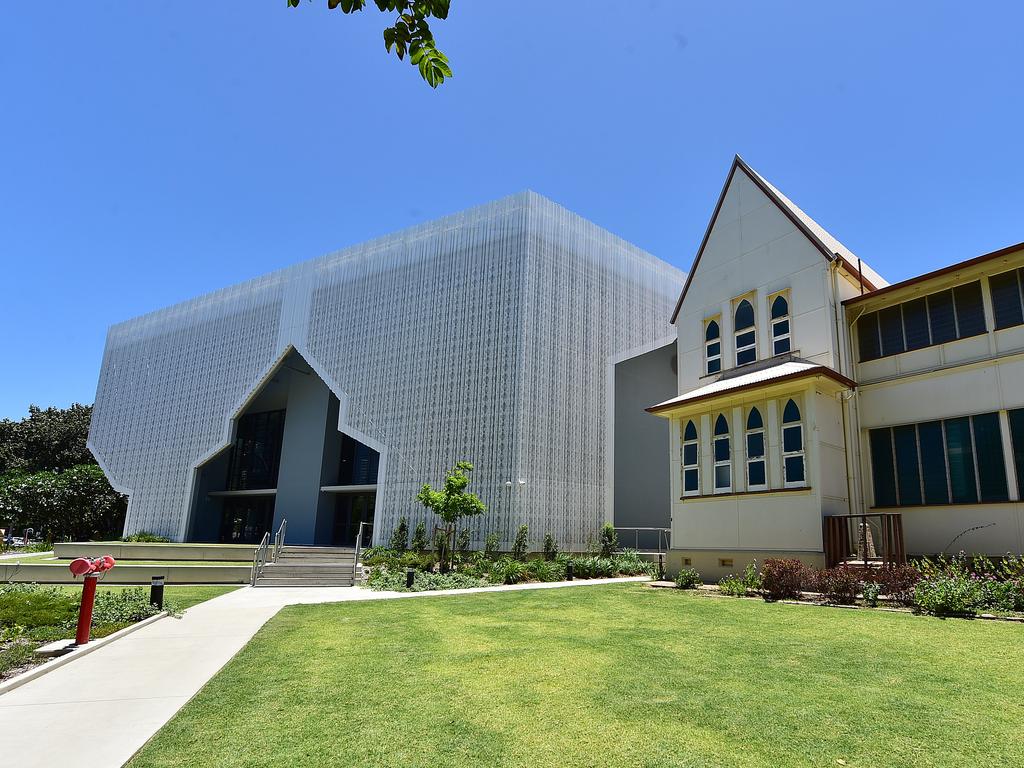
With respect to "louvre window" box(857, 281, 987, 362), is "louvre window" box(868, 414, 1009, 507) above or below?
below

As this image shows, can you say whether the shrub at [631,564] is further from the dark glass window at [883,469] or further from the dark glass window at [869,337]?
the dark glass window at [869,337]

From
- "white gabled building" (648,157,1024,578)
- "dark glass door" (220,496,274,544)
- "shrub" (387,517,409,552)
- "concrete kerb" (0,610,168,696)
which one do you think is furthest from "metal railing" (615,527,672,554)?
"dark glass door" (220,496,274,544)

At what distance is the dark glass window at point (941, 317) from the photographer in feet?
49.5

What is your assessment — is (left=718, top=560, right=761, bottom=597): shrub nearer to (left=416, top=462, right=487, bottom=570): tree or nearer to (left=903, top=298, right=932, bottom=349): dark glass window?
(left=903, top=298, right=932, bottom=349): dark glass window

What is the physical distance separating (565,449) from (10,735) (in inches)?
830

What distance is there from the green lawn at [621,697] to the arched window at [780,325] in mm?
9139

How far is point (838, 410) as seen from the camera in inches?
627

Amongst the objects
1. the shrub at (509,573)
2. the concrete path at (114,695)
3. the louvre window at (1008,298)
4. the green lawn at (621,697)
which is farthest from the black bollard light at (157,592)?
the louvre window at (1008,298)

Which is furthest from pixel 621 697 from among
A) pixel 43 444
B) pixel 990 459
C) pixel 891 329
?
pixel 43 444

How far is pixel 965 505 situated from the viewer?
549 inches

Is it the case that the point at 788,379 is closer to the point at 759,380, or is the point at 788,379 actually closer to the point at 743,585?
the point at 759,380

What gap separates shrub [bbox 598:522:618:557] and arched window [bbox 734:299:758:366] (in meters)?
9.60

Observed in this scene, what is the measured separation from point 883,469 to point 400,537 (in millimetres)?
17232

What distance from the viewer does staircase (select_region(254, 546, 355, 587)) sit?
19703mm
